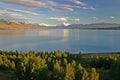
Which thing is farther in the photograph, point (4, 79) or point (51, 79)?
point (4, 79)

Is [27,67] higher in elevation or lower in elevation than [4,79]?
higher

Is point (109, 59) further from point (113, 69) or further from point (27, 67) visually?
point (27, 67)

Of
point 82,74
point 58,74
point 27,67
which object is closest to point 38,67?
point 27,67

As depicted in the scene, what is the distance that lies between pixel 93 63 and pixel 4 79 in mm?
15574

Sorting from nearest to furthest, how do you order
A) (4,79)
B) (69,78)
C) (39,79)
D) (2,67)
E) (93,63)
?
(69,78) → (39,79) → (4,79) → (2,67) → (93,63)

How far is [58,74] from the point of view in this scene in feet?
71.0

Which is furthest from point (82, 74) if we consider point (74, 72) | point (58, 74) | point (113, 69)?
point (113, 69)

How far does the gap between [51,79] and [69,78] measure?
2004mm

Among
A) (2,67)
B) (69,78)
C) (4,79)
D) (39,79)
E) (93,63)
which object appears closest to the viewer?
(69,78)

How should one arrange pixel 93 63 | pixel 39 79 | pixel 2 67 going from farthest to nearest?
pixel 93 63 → pixel 2 67 → pixel 39 79

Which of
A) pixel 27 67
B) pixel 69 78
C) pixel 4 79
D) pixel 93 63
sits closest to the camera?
→ pixel 69 78

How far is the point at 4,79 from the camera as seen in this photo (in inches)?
1065

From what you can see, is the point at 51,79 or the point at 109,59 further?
the point at 109,59

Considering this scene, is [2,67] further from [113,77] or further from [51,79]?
[113,77]
